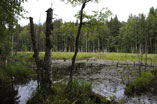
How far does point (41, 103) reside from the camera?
609 cm

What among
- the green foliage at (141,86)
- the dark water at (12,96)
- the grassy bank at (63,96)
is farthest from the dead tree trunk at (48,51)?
the green foliage at (141,86)

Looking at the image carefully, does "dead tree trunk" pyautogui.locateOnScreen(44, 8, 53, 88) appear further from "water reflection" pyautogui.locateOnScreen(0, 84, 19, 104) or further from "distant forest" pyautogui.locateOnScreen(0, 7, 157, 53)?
"distant forest" pyautogui.locateOnScreen(0, 7, 157, 53)

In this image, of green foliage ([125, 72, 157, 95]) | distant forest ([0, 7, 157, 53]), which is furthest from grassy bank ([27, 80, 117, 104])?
distant forest ([0, 7, 157, 53])

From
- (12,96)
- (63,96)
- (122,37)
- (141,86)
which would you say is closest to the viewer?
(63,96)

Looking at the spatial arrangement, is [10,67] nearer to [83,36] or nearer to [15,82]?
[15,82]

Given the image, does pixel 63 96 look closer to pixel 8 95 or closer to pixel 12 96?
pixel 12 96

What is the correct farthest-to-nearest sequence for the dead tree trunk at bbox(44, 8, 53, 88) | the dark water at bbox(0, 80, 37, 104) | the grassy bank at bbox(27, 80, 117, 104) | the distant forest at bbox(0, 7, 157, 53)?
the distant forest at bbox(0, 7, 157, 53), the dark water at bbox(0, 80, 37, 104), the dead tree trunk at bbox(44, 8, 53, 88), the grassy bank at bbox(27, 80, 117, 104)

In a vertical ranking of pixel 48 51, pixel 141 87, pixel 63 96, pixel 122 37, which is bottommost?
pixel 141 87

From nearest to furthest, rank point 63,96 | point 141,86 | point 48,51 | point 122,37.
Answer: point 63,96, point 48,51, point 141,86, point 122,37

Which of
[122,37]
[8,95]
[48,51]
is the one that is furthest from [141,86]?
[122,37]

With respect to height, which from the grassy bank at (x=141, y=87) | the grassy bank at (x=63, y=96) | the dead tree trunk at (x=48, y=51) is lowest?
the grassy bank at (x=141, y=87)

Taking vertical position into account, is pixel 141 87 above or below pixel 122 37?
below

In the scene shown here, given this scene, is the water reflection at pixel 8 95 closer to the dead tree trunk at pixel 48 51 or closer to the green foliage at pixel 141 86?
the dead tree trunk at pixel 48 51

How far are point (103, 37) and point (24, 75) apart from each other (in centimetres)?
6151
